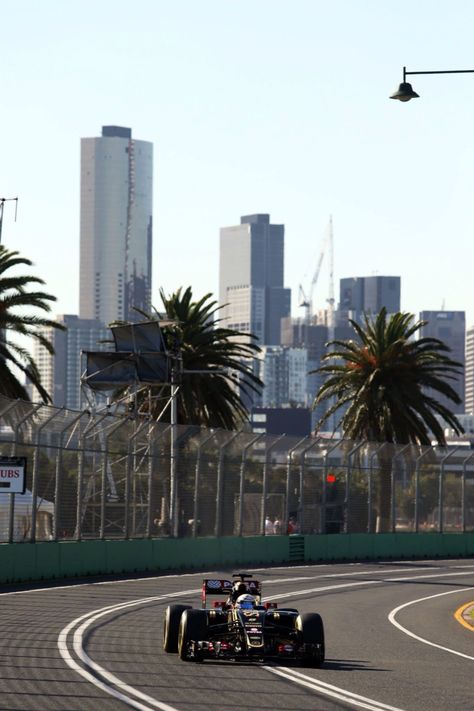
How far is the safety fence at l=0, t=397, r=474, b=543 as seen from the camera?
33031 mm

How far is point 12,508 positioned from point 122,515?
605 cm

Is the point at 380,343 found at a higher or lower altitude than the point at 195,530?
higher

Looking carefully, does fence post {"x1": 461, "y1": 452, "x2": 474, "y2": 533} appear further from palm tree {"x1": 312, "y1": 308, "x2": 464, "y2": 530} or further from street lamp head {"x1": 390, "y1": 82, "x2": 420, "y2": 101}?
street lamp head {"x1": 390, "y1": 82, "x2": 420, "y2": 101}

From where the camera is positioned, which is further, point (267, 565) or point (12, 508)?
point (267, 565)

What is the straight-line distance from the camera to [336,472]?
49562mm

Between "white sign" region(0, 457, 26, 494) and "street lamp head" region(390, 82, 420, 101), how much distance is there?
12.6 metres

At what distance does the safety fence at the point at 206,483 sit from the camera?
33031 mm

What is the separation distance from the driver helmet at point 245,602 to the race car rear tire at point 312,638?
56 centimetres

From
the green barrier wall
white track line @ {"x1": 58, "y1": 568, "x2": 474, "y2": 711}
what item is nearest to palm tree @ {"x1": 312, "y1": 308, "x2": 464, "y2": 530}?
the green barrier wall

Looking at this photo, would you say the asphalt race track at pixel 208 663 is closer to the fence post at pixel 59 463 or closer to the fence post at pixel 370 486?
the fence post at pixel 59 463

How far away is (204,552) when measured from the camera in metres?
41.2

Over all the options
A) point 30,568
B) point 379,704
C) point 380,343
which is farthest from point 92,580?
point 380,343

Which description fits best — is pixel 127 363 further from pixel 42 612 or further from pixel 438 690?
pixel 438 690

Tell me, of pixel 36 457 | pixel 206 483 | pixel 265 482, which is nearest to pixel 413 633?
pixel 36 457
